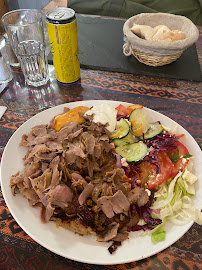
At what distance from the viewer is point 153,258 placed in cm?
122

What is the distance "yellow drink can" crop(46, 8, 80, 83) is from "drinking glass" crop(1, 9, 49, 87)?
20 cm

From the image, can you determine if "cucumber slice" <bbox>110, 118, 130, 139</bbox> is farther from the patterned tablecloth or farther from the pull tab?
the pull tab

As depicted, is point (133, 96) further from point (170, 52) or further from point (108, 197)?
point (108, 197)

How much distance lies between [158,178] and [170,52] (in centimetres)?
131

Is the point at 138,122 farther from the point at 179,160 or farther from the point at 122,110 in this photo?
the point at 179,160

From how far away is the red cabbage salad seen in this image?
1.31 m

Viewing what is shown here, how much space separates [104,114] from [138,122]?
0.25m

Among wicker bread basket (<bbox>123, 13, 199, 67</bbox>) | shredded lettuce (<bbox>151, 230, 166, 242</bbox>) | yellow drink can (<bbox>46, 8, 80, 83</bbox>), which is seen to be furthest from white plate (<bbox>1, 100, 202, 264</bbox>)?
wicker bread basket (<bbox>123, 13, 199, 67</bbox>)

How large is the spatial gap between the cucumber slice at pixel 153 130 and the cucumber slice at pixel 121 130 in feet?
0.47

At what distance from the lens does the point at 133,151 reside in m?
1.58

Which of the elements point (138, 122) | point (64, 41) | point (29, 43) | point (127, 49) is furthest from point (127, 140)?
point (29, 43)

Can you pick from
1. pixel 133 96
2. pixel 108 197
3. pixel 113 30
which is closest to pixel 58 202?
pixel 108 197

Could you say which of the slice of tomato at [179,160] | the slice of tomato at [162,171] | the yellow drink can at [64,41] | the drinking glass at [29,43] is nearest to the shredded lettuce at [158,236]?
the slice of tomato at [162,171]

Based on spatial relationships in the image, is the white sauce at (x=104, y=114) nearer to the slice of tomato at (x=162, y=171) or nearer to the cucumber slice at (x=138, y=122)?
the cucumber slice at (x=138, y=122)
